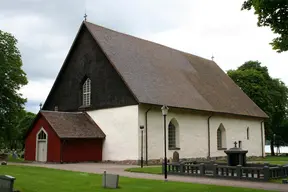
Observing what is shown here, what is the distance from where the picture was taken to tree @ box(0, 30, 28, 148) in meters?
40.3

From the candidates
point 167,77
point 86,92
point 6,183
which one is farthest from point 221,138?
point 6,183

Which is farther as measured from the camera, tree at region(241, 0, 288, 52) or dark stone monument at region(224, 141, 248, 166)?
dark stone monument at region(224, 141, 248, 166)

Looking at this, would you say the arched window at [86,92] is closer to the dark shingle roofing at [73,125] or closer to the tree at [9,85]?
the dark shingle roofing at [73,125]

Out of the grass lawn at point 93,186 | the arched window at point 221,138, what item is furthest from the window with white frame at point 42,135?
the arched window at point 221,138

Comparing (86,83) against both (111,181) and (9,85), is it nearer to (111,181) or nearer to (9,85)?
(9,85)

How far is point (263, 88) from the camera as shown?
55.2m

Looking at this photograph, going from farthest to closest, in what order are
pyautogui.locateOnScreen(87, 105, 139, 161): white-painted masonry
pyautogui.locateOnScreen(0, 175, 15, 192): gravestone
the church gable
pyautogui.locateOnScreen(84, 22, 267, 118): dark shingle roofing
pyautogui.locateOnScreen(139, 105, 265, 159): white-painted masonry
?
pyautogui.locateOnScreen(84, 22, 267, 118): dark shingle roofing → the church gable → pyautogui.locateOnScreen(139, 105, 265, 159): white-painted masonry → pyautogui.locateOnScreen(87, 105, 139, 161): white-painted masonry → pyautogui.locateOnScreen(0, 175, 15, 192): gravestone

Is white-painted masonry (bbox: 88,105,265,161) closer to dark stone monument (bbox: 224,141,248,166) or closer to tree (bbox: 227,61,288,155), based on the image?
dark stone monument (bbox: 224,141,248,166)

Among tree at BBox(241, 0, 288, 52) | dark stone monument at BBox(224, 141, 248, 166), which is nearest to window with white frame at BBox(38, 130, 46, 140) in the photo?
dark stone monument at BBox(224, 141, 248, 166)

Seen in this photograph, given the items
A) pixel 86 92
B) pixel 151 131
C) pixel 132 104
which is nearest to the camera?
pixel 132 104

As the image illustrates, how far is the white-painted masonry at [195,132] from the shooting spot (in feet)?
104

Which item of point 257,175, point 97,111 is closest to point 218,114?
point 97,111

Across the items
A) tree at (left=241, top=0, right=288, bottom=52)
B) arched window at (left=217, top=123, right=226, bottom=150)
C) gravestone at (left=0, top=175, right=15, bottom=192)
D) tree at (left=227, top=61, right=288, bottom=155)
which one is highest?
tree at (left=227, top=61, right=288, bottom=155)

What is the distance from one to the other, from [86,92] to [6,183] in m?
24.4
